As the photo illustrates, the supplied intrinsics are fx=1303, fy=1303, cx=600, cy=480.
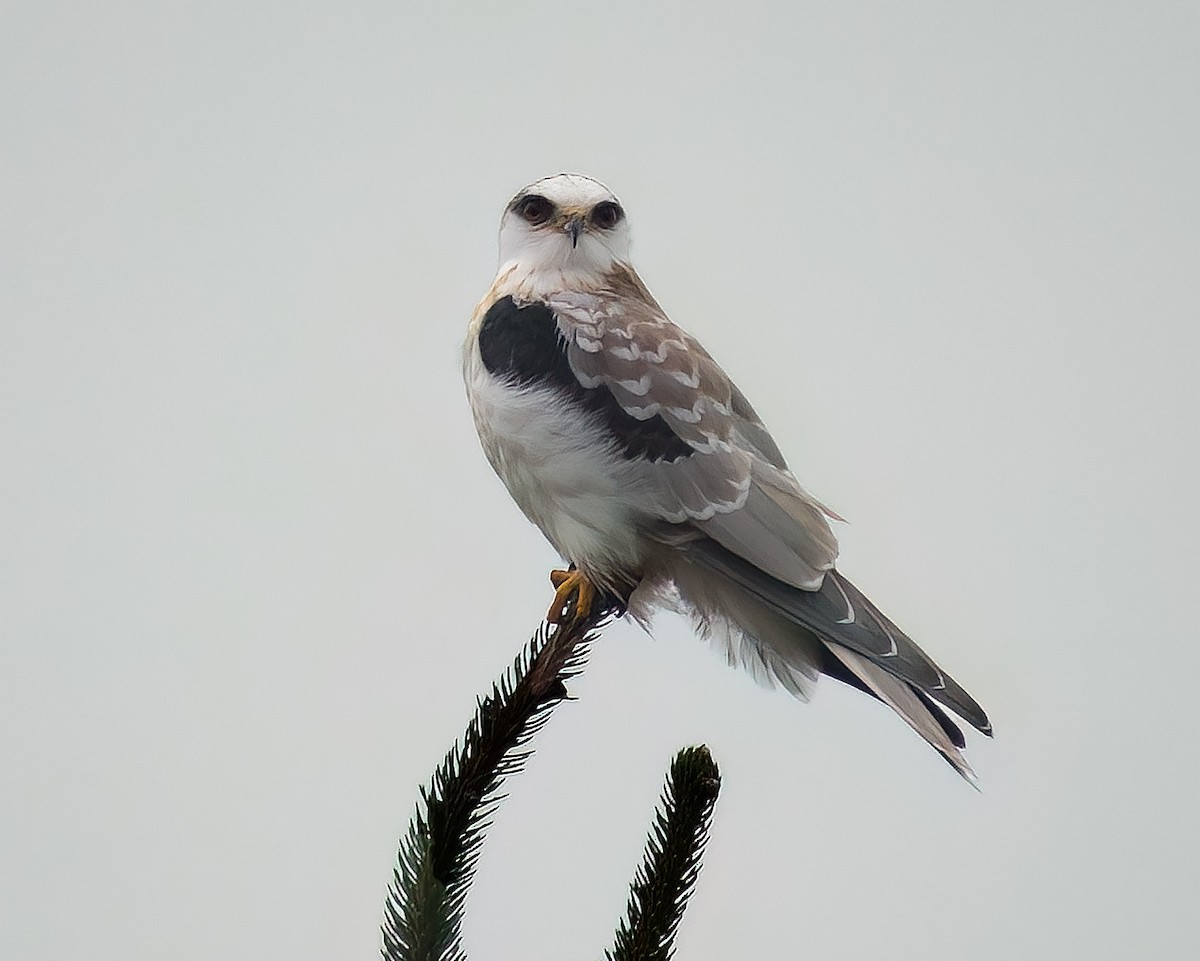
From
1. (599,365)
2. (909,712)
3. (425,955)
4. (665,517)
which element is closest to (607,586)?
(665,517)

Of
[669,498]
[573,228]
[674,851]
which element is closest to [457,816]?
[674,851]

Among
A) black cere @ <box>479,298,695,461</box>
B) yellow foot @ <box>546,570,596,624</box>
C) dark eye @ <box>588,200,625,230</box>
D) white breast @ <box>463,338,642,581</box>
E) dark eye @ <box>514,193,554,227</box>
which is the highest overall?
dark eye @ <box>588,200,625,230</box>

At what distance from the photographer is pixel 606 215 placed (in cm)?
338

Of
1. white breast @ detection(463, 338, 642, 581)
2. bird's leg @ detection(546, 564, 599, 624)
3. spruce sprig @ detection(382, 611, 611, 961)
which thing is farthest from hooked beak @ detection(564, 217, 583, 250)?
spruce sprig @ detection(382, 611, 611, 961)

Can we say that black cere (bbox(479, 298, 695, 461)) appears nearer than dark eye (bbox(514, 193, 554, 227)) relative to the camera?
Yes

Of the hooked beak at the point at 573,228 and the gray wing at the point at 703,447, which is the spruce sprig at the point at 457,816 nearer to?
the gray wing at the point at 703,447

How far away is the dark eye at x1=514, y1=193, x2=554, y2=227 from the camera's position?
333 centimetres

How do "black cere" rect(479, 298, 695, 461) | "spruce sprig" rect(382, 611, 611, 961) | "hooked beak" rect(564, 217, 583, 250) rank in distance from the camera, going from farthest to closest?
"hooked beak" rect(564, 217, 583, 250) < "black cere" rect(479, 298, 695, 461) < "spruce sprig" rect(382, 611, 611, 961)

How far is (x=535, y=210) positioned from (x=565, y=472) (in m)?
0.87

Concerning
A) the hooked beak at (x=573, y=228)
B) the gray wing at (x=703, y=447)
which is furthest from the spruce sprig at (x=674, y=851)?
the hooked beak at (x=573, y=228)

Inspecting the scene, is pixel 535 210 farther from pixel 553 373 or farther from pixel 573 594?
pixel 573 594

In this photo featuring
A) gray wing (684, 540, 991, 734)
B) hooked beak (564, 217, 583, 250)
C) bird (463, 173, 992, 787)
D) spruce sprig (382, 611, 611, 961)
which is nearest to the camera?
spruce sprig (382, 611, 611, 961)

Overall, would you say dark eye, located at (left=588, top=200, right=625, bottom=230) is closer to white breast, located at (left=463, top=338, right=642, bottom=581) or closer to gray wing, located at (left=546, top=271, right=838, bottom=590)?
gray wing, located at (left=546, top=271, right=838, bottom=590)

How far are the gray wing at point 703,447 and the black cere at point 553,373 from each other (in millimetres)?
13
